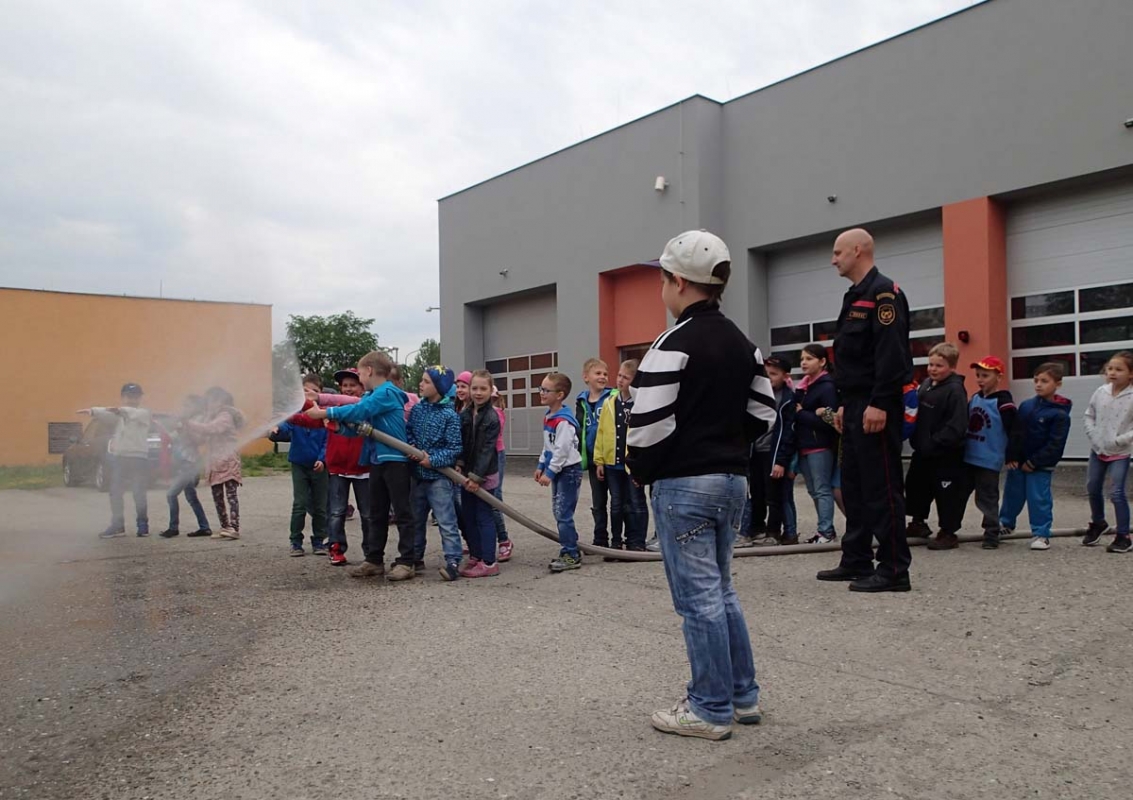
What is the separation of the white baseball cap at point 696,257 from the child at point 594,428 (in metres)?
4.15

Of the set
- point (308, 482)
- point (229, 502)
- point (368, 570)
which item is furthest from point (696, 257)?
point (229, 502)

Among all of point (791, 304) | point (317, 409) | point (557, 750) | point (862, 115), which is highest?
point (862, 115)

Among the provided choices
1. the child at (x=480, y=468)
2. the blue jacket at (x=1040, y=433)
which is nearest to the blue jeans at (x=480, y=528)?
the child at (x=480, y=468)

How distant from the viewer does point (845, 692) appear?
381 centimetres

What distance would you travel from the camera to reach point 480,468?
23.1ft

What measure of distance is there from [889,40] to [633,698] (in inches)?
598

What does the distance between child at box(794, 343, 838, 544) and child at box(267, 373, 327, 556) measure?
175 inches

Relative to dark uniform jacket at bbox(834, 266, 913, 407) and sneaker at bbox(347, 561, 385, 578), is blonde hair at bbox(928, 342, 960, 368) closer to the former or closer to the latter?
dark uniform jacket at bbox(834, 266, 913, 407)

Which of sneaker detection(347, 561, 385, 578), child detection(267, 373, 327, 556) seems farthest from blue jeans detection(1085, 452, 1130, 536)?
child detection(267, 373, 327, 556)

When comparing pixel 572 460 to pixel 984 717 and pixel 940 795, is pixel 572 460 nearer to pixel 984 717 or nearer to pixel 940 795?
pixel 984 717

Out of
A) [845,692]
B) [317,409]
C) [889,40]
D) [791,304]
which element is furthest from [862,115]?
[845,692]

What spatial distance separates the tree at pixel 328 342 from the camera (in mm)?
5598

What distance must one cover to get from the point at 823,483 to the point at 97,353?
5.80 meters

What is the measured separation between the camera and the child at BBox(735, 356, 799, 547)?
785cm
